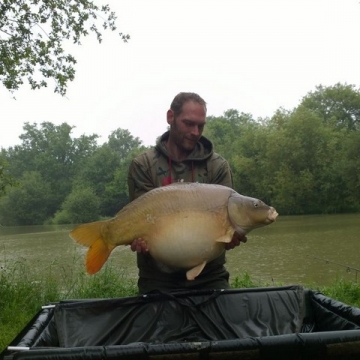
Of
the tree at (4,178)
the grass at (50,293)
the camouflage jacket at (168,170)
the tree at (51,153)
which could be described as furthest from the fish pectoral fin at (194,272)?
the tree at (51,153)

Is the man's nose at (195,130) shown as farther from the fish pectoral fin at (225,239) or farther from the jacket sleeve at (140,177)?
the fish pectoral fin at (225,239)

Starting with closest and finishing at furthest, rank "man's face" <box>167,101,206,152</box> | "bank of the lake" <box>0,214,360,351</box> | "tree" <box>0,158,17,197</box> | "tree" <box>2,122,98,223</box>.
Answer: "man's face" <box>167,101,206,152</box> < "bank of the lake" <box>0,214,360,351</box> < "tree" <box>0,158,17,197</box> < "tree" <box>2,122,98,223</box>

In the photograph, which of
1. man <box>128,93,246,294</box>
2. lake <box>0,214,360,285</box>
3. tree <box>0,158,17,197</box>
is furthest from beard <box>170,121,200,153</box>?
lake <box>0,214,360,285</box>

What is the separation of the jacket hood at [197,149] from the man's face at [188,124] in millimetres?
39

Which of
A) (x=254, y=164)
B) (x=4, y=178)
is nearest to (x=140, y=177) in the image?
(x=4, y=178)

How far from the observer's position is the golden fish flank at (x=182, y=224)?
5.36ft

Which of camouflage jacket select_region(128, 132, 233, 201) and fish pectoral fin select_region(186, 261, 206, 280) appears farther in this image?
camouflage jacket select_region(128, 132, 233, 201)

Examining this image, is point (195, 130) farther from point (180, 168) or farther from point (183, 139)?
point (180, 168)

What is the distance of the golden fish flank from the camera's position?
5.36 feet

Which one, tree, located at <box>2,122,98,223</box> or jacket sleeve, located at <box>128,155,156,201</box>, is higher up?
tree, located at <box>2,122,98,223</box>

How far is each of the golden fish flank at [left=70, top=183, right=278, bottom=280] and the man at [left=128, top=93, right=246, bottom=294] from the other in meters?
0.22

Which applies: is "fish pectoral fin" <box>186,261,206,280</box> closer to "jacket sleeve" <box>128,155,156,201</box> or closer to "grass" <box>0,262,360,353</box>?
"jacket sleeve" <box>128,155,156,201</box>

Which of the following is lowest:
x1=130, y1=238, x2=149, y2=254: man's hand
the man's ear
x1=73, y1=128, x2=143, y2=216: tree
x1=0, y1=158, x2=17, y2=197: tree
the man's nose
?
x1=130, y1=238, x2=149, y2=254: man's hand

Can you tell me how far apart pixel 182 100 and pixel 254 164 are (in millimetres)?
30428
